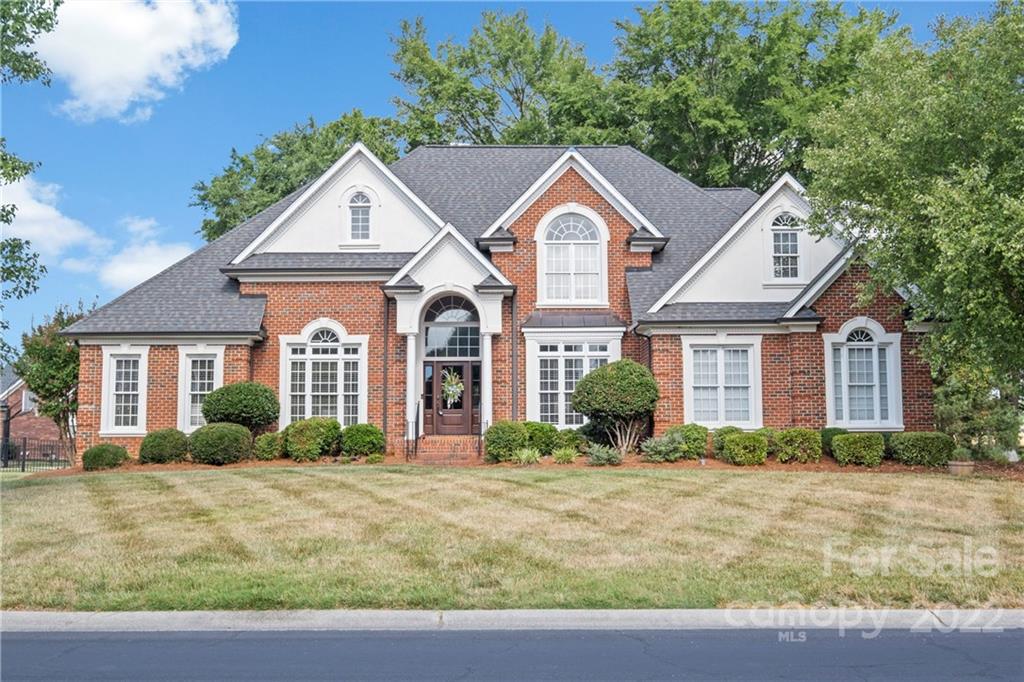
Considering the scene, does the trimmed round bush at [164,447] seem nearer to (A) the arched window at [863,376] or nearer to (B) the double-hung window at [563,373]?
(B) the double-hung window at [563,373]

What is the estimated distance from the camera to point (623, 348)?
25.1 m

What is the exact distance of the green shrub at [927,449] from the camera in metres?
20.9

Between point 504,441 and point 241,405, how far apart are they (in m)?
6.71

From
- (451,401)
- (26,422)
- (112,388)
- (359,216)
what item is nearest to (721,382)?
(451,401)

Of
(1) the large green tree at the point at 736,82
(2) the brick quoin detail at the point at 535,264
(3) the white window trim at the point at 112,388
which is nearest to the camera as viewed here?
(3) the white window trim at the point at 112,388

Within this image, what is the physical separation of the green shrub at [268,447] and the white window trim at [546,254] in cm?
792

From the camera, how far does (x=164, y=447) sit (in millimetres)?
22422

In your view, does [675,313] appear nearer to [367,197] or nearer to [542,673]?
[367,197]

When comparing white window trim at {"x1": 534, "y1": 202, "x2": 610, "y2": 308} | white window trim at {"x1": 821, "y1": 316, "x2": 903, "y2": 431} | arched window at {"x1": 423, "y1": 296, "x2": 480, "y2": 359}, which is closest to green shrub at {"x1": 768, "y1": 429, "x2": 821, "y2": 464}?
white window trim at {"x1": 821, "y1": 316, "x2": 903, "y2": 431}

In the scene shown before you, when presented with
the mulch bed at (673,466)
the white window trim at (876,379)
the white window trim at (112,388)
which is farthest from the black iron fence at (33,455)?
the white window trim at (876,379)

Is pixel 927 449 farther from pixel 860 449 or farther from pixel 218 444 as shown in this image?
pixel 218 444

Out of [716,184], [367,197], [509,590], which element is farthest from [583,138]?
[509,590]

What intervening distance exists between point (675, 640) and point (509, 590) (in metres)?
1.83

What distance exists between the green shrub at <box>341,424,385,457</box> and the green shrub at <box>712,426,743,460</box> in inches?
328
